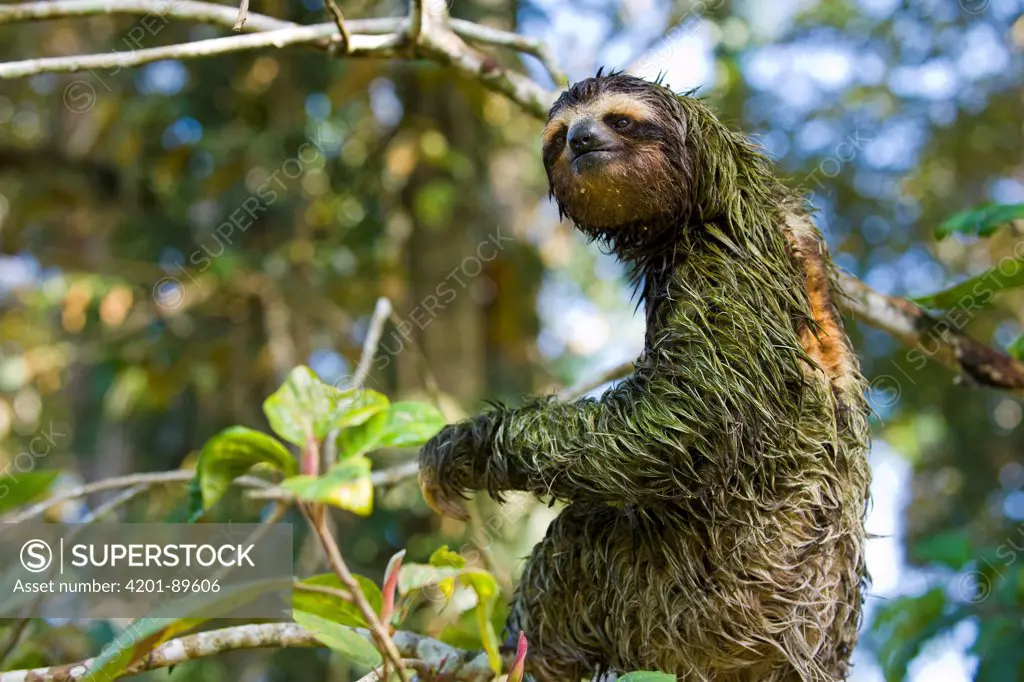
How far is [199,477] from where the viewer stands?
3.28m

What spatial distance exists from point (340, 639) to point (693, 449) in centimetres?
140

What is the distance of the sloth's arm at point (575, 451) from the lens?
331cm

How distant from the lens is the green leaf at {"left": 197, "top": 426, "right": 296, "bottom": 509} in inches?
120

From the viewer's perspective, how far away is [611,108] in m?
3.79

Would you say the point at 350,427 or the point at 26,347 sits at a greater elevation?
the point at 26,347

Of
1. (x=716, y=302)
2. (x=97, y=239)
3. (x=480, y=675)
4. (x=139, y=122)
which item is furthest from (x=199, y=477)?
(x=97, y=239)

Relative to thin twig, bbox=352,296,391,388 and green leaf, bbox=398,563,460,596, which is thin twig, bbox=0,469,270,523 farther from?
green leaf, bbox=398,563,460,596

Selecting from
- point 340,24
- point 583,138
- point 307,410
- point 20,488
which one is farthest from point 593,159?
point 20,488

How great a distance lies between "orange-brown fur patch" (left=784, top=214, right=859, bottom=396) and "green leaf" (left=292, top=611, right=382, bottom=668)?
2.07m

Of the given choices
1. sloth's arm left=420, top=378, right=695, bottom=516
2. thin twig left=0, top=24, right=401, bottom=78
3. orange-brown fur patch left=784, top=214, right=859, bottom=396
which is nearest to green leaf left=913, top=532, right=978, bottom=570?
orange-brown fur patch left=784, top=214, right=859, bottom=396

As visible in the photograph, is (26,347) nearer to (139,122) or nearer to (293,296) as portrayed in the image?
(139,122)

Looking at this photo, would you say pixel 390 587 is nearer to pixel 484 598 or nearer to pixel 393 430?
pixel 484 598

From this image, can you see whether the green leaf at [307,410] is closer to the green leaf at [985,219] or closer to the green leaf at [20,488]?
the green leaf at [20,488]

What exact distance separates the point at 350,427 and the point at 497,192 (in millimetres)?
8271
